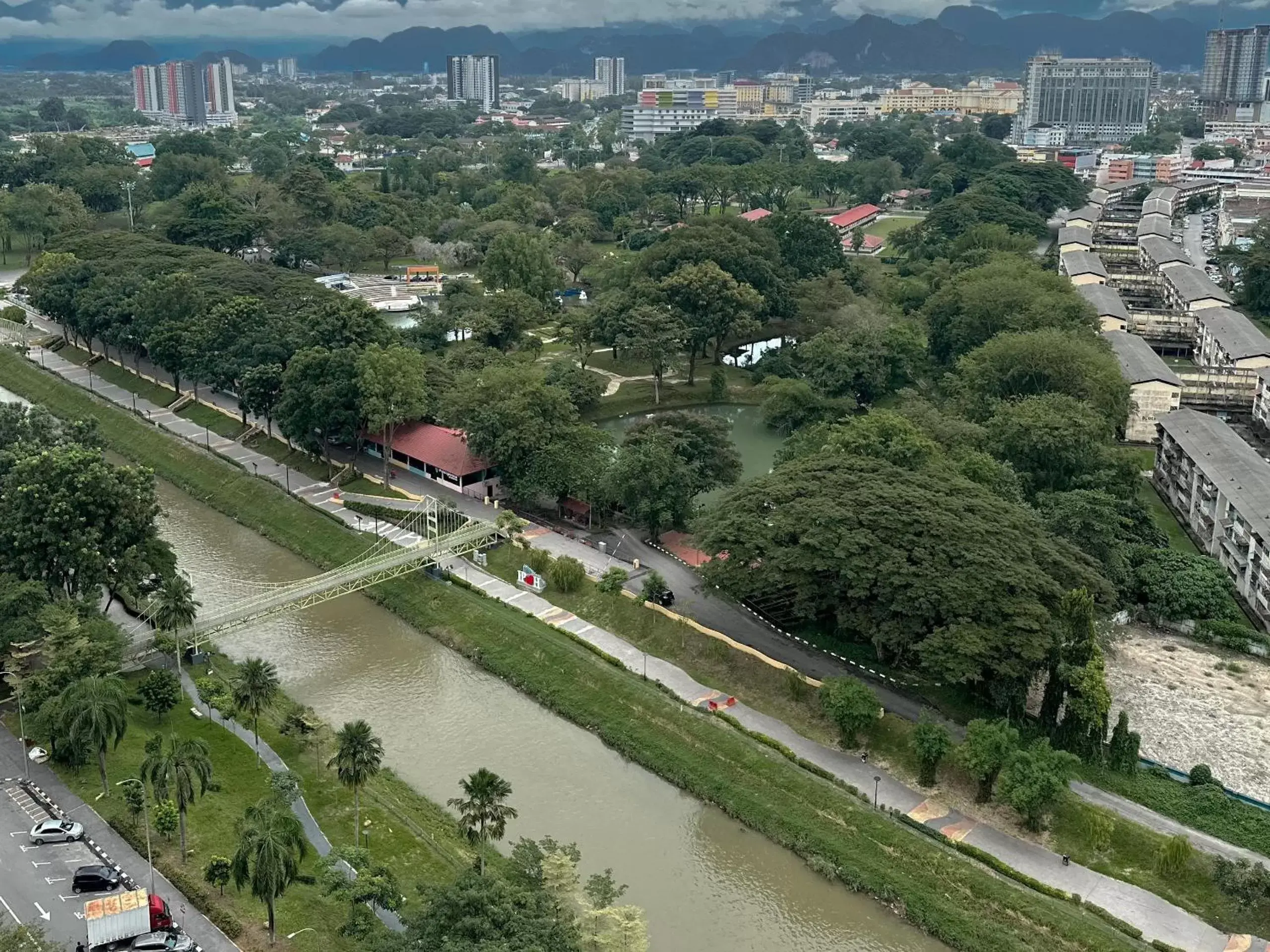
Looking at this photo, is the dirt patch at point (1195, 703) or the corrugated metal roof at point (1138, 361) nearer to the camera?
the dirt patch at point (1195, 703)

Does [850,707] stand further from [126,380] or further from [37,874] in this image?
[126,380]

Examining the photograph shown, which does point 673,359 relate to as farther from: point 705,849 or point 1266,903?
point 1266,903

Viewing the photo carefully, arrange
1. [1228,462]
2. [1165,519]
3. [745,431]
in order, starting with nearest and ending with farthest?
[1228,462] < [1165,519] < [745,431]

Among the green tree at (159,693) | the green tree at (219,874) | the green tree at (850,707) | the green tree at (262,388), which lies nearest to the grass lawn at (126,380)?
the green tree at (262,388)

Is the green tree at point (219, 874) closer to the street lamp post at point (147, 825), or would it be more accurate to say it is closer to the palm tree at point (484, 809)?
the street lamp post at point (147, 825)

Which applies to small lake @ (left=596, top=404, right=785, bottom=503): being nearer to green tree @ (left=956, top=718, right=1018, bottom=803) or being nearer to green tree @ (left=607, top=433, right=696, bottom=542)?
green tree @ (left=607, top=433, right=696, bottom=542)

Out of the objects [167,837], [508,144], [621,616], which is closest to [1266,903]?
[621,616]

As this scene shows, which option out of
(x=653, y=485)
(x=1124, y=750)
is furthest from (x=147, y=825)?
(x=1124, y=750)
